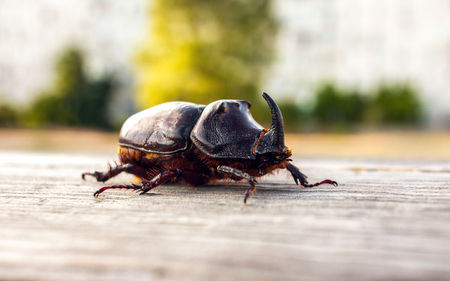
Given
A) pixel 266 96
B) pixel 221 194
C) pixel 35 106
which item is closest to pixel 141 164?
pixel 221 194

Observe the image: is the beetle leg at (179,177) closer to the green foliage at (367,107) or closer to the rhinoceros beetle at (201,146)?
the rhinoceros beetle at (201,146)

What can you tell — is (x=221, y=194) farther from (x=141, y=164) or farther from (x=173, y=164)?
(x=141, y=164)

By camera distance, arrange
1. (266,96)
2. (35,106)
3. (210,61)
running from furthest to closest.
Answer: (35,106) < (210,61) < (266,96)

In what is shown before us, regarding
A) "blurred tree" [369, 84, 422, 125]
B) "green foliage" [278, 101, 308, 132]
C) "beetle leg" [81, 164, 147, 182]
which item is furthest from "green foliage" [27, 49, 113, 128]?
"beetle leg" [81, 164, 147, 182]

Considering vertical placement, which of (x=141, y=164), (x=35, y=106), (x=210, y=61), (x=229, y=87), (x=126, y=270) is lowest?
(x=126, y=270)

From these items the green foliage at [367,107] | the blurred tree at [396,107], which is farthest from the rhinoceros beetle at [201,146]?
the blurred tree at [396,107]

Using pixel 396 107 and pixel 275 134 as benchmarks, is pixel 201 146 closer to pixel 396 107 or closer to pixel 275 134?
pixel 275 134
